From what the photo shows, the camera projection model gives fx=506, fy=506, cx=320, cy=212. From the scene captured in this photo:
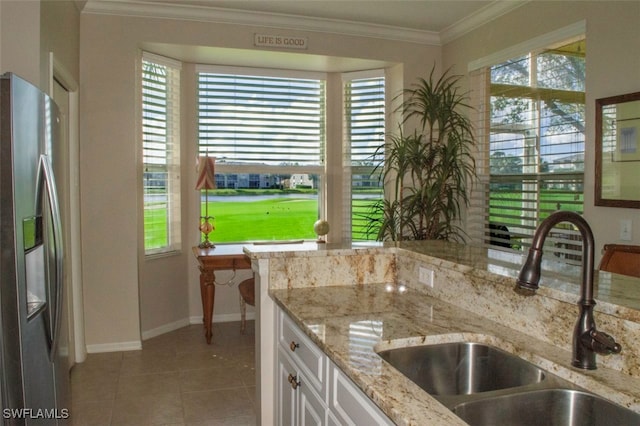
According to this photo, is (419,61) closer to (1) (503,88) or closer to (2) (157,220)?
(1) (503,88)

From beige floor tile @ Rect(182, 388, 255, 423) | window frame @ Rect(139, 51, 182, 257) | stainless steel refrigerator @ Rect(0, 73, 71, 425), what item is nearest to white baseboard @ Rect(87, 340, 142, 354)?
window frame @ Rect(139, 51, 182, 257)

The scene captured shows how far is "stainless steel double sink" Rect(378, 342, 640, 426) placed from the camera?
1.20m

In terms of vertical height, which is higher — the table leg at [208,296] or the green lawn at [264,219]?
the green lawn at [264,219]

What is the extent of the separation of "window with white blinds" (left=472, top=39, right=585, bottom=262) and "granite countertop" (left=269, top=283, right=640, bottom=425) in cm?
184

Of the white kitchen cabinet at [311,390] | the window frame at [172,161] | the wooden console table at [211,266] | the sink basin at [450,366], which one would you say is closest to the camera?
the white kitchen cabinet at [311,390]

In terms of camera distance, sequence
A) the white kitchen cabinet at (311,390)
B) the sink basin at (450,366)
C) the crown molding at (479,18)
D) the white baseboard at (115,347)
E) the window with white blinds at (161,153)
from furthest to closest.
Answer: the window with white blinds at (161,153) < the white baseboard at (115,347) < the crown molding at (479,18) < the sink basin at (450,366) < the white kitchen cabinet at (311,390)

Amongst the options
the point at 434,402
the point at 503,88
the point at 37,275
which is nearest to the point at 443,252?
the point at 434,402

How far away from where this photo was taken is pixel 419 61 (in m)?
4.83

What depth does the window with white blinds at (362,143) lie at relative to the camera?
16.6 ft

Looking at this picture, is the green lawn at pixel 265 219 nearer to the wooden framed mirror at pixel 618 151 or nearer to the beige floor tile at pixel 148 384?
the beige floor tile at pixel 148 384

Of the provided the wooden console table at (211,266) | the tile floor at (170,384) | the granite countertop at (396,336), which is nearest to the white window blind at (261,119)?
the wooden console table at (211,266)

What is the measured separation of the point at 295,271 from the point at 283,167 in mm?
2963

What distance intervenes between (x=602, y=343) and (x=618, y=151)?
2.18 meters

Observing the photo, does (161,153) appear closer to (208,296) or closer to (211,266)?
(211,266)
